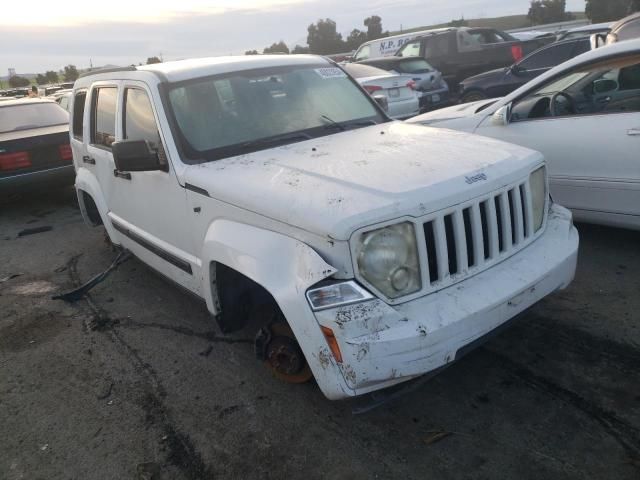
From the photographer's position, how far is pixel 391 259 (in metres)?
2.42

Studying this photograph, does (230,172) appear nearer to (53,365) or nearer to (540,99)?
(53,365)

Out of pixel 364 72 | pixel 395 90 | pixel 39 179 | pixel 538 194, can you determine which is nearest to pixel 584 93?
pixel 538 194

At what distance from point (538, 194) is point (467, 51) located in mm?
11392

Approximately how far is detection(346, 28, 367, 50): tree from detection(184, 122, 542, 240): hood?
50.1 m

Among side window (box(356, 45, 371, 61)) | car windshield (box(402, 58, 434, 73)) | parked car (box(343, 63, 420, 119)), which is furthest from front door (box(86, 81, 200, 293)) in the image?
side window (box(356, 45, 371, 61))

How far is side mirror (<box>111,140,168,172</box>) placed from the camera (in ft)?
10.9

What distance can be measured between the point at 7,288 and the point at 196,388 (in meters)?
3.07

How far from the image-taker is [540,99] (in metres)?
4.79

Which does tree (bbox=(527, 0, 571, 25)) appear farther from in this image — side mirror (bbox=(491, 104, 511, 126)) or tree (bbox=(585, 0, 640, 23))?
side mirror (bbox=(491, 104, 511, 126))

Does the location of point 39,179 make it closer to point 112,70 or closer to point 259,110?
point 112,70

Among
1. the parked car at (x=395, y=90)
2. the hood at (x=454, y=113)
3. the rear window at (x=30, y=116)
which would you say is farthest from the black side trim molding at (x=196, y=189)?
the parked car at (x=395, y=90)

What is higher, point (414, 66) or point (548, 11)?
point (548, 11)

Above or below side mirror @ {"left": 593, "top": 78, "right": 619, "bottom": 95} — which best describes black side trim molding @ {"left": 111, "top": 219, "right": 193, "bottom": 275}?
below

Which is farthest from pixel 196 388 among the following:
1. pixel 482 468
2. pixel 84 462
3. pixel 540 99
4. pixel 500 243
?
pixel 540 99
